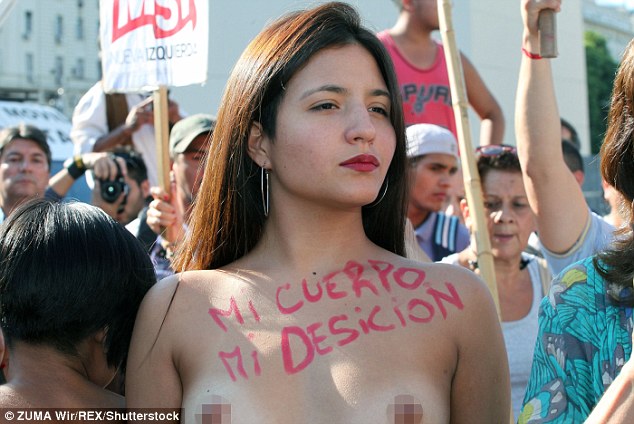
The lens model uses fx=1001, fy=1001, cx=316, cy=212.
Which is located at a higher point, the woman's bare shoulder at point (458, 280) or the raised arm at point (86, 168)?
the woman's bare shoulder at point (458, 280)

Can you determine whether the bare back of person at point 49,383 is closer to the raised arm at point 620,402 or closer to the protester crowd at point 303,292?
the protester crowd at point 303,292

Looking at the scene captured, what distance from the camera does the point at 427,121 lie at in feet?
17.8

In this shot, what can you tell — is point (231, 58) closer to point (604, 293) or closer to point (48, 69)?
point (604, 293)

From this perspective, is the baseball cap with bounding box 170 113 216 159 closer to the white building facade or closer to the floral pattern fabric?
the white building facade

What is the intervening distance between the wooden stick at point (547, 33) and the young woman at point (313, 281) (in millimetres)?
702

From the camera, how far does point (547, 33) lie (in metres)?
2.95

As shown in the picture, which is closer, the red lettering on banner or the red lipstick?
the red lipstick

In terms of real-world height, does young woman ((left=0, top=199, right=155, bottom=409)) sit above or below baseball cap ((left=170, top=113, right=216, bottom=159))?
below

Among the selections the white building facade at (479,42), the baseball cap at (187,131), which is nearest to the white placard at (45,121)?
the white building facade at (479,42)

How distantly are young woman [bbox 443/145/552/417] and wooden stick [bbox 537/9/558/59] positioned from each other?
46.5 inches

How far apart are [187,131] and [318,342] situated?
2.76 meters

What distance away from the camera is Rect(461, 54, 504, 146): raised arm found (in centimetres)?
579

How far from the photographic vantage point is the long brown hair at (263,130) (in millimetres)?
2357

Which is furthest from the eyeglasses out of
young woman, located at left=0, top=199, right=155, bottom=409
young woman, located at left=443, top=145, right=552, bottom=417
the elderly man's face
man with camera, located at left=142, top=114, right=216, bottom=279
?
the elderly man's face
